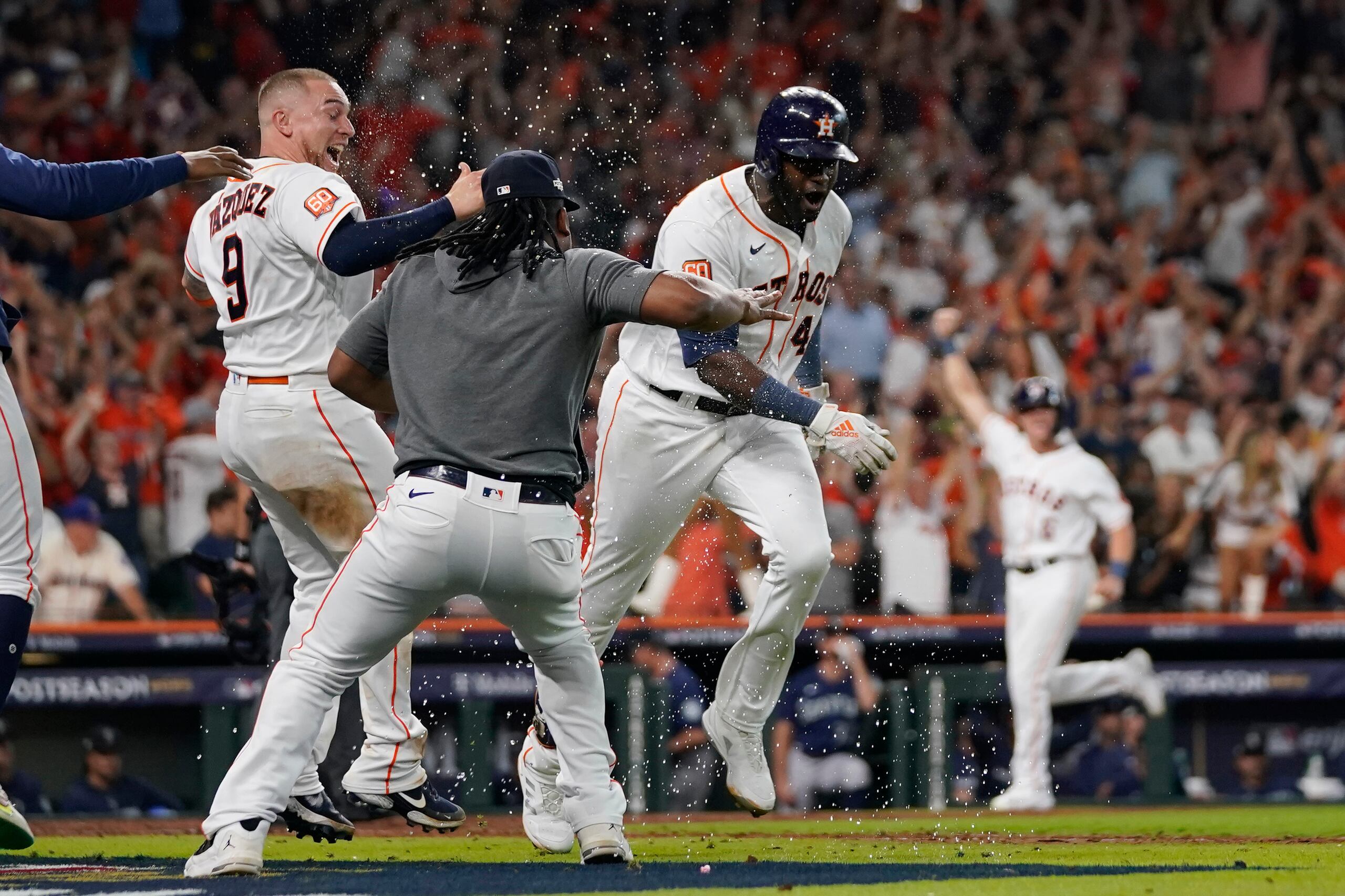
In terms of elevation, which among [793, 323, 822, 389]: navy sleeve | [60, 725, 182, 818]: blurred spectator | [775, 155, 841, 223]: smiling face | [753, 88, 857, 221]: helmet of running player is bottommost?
[60, 725, 182, 818]: blurred spectator

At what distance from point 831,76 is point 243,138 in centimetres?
487

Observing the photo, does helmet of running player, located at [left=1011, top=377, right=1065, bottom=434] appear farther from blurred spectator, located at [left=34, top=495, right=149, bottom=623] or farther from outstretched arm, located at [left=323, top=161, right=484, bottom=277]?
outstretched arm, located at [left=323, top=161, right=484, bottom=277]

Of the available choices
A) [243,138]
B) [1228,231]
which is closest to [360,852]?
[243,138]

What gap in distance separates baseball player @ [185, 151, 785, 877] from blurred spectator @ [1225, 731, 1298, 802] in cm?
715

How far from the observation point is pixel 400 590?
16.6ft

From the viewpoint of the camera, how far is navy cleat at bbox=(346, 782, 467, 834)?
20.7 ft

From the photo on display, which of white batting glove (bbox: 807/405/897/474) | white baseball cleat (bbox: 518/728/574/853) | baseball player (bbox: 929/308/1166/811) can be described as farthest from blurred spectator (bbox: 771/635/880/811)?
white batting glove (bbox: 807/405/897/474)

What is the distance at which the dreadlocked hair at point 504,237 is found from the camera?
17.1ft

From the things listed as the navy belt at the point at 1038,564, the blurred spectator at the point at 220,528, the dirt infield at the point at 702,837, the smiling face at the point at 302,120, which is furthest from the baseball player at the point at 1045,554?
the smiling face at the point at 302,120

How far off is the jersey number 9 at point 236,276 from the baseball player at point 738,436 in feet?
4.38

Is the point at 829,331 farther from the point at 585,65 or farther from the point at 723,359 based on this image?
the point at 723,359

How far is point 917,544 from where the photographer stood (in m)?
11.2

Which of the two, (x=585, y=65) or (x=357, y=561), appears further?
(x=585, y=65)

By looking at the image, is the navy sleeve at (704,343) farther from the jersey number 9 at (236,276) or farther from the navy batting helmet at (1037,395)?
the navy batting helmet at (1037,395)
